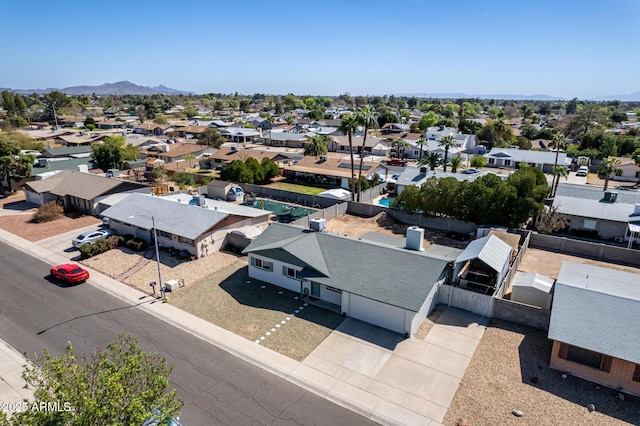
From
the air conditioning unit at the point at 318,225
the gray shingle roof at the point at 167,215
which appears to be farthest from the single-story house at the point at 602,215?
the gray shingle roof at the point at 167,215

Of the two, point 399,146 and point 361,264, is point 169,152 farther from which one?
point 361,264

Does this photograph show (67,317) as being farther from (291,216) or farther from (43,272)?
(291,216)

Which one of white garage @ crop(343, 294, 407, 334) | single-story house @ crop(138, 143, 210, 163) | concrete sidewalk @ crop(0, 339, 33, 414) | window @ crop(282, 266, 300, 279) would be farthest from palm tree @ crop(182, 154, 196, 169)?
white garage @ crop(343, 294, 407, 334)

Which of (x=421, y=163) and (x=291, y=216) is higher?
(x=421, y=163)

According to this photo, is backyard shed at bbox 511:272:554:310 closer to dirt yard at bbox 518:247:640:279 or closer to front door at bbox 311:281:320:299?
dirt yard at bbox 518:247:640:279

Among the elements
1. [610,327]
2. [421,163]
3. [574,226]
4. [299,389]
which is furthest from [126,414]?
[421,163]

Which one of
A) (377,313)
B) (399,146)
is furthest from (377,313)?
(399,146)
